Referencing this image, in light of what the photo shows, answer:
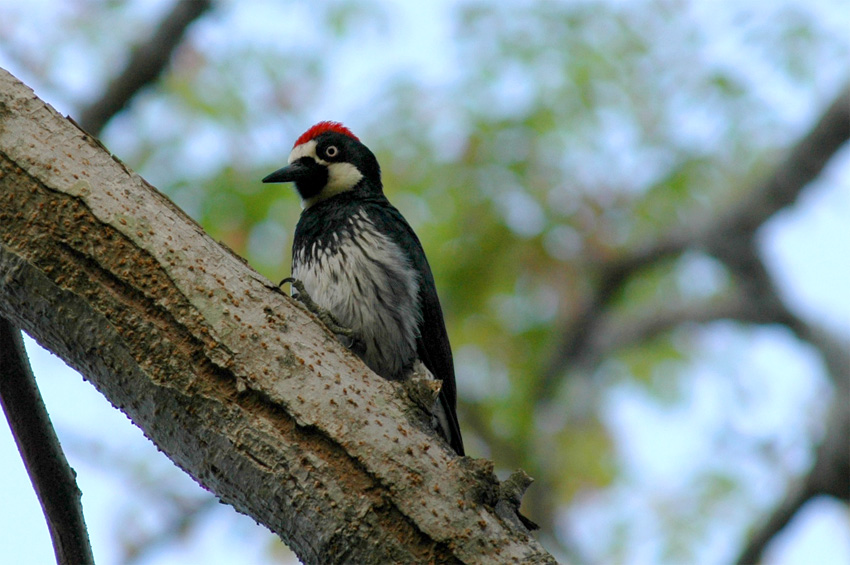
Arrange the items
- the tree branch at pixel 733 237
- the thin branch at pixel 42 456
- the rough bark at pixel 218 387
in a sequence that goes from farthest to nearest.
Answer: the tree branch at pixel 733 237 → the thin branch at pixel 42 456 → the rough bark at pixel 218 387

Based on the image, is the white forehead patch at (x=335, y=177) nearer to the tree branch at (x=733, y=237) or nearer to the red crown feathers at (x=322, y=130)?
the red crown feathers at (x=322, y=130)

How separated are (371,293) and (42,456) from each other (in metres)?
1.83

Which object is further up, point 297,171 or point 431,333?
point 297,171

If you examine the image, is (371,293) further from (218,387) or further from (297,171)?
→ (218,387)

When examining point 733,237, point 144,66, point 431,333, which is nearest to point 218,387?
point 431,333

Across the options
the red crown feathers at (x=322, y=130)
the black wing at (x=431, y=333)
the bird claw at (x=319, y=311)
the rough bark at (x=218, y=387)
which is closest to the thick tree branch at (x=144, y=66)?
the red crown feathers at (x=322, y=130)

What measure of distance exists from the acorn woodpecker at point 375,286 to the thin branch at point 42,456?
4.52ft

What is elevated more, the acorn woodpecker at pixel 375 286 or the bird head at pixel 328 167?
the bird head at pixel 328 167

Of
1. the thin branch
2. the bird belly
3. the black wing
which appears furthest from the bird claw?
the thin branch

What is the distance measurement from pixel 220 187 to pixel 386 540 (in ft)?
21.0

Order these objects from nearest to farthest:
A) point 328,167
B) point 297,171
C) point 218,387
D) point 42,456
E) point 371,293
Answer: point 218,387 → point 42,456 → point 371,293 → point 297,171 → point 328,167

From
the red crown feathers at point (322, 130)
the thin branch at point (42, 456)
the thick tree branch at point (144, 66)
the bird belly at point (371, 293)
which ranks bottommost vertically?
the thin branch at point (42, 456)

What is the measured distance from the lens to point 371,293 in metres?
4.04

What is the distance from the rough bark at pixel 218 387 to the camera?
2.18 metres
